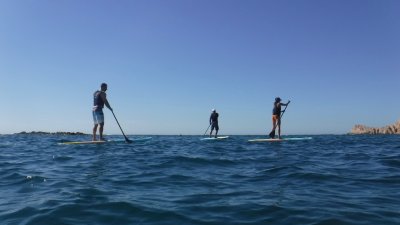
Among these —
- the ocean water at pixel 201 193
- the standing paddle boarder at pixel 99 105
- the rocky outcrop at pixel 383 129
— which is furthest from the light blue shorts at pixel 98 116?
the rocky outcrop at pixel 383 129

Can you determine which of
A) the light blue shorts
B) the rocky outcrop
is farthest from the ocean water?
the rocky outcrop

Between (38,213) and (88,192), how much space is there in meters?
1.18

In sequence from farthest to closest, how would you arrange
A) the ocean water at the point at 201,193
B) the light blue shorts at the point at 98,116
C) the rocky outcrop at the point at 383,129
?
the rocky outcrop at the point at 383,129
the light blue shorts at the point at 98,116
the ocean water at the point at 201,193

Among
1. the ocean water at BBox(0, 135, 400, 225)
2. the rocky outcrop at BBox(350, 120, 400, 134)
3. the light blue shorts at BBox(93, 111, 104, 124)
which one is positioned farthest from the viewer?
the rocky outcrop at BBox(350, 120, 400, 134)

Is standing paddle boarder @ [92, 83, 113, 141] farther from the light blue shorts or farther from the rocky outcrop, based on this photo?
the rocky outcrop

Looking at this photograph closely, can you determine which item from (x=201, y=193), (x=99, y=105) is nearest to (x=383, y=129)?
(x=99, y=105)

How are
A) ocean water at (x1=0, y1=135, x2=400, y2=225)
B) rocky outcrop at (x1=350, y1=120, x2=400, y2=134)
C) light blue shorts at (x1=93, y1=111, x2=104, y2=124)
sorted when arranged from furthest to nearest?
rocky outcrop at (x1=350, y1=120, x2=400, y2=134) → light blue shorts at (x1=93, y1=111, x2=104, y2=124) → ocean water at (x1=0, y1=135, x2=400, y2=225)

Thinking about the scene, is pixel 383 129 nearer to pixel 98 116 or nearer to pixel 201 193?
pixel 98 116

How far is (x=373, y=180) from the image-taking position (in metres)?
7.37

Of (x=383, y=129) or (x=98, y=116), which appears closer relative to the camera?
(x=98, y=116)

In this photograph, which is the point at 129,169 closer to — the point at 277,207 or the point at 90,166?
the point at 90,166

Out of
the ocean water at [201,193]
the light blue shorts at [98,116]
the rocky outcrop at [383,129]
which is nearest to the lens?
the ocean water at [201,193]

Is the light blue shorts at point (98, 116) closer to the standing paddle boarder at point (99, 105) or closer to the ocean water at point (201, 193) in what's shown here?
the standing paddle boarder at point (99, 105)

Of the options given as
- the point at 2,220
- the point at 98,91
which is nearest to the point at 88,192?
the point at 2,220
